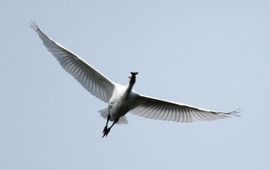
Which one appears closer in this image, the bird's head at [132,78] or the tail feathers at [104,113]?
the bird's head at [132,78]

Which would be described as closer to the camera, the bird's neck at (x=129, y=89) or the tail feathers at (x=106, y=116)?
the bird's neck at (x=129, y=89)

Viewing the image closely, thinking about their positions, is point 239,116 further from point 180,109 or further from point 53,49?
point 53,49

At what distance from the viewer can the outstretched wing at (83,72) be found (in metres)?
52.9

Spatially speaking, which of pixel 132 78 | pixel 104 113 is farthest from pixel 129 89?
pixel 104 113

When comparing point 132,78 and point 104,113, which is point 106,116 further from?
point 132,78

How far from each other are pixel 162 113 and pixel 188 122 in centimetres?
96

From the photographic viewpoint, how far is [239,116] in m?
50.9

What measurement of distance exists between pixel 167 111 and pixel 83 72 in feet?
9.87

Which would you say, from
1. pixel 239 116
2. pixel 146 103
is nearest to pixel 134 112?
pixel 146 103

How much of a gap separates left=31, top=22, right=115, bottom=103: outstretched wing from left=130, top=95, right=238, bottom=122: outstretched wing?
1.08 m

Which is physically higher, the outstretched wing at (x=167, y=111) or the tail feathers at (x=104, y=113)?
the outstretched wing at (x=167, y=111)

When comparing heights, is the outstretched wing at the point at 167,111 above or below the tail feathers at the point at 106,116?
above

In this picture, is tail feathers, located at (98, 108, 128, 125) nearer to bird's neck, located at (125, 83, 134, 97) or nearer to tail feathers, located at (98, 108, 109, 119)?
tail feathers, located at (98, 108, 109, 119)

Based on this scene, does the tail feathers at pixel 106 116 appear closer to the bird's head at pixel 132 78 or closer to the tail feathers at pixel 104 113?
the tail feathers at pixel 104 113
